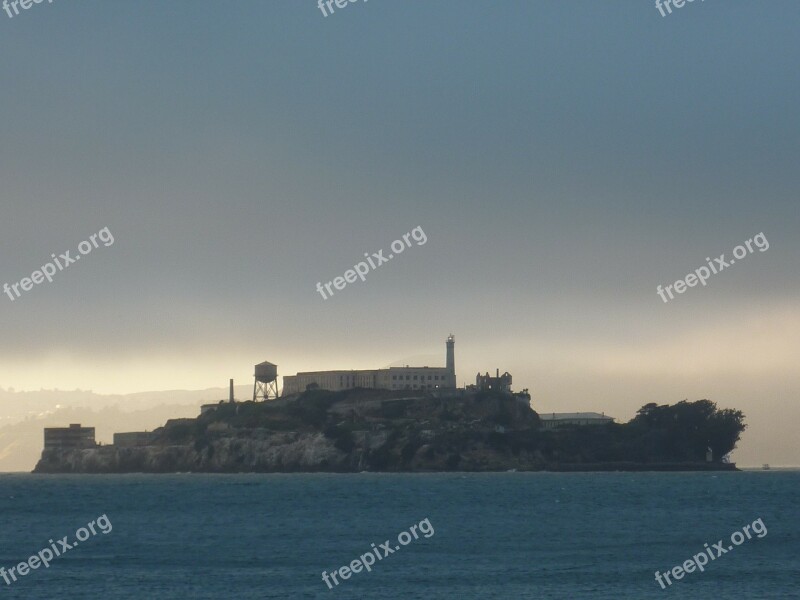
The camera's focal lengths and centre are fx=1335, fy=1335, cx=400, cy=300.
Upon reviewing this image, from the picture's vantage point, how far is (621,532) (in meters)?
111

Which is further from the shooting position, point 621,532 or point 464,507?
point 464,507

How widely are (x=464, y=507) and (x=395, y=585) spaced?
7086cm

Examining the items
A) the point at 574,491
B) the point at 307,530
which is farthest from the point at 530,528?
the point at 574,491

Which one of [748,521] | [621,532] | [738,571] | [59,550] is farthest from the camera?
[748,521]

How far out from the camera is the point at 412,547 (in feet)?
320

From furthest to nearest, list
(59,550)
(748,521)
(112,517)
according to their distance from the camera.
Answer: (112,517) → (748,521) → (59,550)

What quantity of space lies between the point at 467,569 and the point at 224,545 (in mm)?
24648

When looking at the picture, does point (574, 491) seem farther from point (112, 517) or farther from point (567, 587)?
point (567, 587)

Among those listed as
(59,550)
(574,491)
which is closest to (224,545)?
(59,550)

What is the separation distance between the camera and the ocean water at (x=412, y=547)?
7525 cm

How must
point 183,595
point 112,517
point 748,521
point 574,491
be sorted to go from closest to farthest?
point 183,595 < point 748,521 < point 112,517 < point 574,491

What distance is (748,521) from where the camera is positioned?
12888cm

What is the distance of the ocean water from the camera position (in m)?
75.2

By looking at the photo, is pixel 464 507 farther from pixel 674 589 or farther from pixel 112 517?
pixel 674 589
